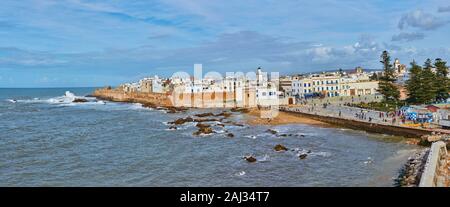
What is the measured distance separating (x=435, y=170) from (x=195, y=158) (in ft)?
47.2

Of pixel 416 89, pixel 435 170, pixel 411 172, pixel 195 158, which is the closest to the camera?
pixel 435 170

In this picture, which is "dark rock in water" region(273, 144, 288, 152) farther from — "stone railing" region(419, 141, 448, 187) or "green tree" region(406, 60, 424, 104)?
"green tree" region(406, 60, 424, 104)

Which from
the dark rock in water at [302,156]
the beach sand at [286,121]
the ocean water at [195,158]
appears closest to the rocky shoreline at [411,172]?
the ocean water at [195,158]

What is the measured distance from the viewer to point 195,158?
27.3 metres

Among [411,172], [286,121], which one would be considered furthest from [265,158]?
[286,121]

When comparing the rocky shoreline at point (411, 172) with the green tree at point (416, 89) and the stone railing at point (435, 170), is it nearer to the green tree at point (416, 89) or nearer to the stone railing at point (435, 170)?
the stone railing at point (435, 170)

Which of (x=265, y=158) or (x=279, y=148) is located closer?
(x=265, y=158)

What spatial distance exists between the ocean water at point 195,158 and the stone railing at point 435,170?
7.04ft

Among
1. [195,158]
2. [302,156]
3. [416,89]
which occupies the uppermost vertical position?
[416,89]

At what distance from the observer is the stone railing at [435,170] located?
16406mm

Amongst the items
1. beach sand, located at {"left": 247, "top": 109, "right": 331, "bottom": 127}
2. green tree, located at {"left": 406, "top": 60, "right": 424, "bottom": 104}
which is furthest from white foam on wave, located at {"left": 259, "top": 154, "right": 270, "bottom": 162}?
green tree, located at {"left": 406, "top": 60, "right": 424, "bottom": 104}

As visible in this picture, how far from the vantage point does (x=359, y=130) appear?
3944cm

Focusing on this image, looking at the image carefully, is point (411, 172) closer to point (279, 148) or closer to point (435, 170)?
point (435, 170)
